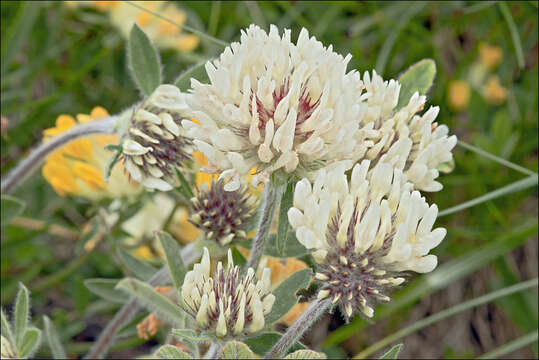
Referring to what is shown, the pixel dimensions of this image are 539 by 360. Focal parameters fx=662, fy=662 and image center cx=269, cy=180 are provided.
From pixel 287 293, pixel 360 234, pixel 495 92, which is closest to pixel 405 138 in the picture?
pixel 360 234

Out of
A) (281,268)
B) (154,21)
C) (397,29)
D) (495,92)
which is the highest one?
(495,92)

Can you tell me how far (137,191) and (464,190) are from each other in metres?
1.43

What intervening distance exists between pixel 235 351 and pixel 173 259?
0.85 ft

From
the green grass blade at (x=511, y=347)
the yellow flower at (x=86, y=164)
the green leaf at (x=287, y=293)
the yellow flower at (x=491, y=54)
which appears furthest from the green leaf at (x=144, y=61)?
the yellow flower at (x=491, y=54)

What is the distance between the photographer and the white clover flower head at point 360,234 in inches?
36.6

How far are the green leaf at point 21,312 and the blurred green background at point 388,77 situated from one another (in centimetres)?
79

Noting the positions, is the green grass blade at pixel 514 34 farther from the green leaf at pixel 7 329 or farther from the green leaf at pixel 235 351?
the green leaf at pixel 7 329

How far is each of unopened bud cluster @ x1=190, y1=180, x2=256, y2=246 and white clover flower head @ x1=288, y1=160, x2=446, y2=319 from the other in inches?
13.2

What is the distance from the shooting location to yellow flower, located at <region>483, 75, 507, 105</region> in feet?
9.90

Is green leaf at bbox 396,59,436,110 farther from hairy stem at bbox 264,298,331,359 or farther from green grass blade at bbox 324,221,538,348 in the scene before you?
green grass blade at bbox 324,221,538,348

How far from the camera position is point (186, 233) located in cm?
201

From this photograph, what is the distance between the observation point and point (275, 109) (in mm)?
973

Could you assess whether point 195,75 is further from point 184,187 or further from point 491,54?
point 491,54

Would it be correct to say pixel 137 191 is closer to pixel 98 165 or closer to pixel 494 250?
pixel 98 165
